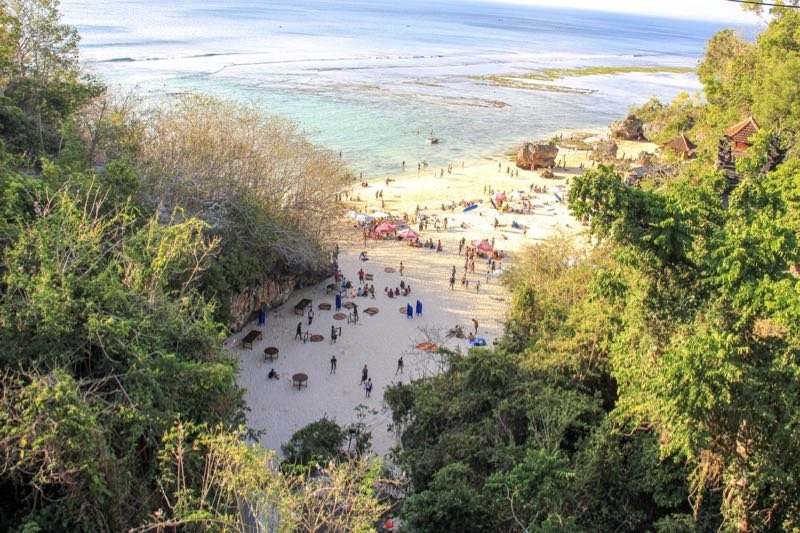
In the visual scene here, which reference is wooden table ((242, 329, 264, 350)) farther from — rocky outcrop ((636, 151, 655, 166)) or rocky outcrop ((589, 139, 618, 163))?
rocky outcrop ((589, 139, 618, 163))

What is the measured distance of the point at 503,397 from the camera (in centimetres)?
1216

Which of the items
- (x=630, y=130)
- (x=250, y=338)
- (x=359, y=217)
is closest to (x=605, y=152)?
(x=630, y=130)

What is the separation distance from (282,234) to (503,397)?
10.9m

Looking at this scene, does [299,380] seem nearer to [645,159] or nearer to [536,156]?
[536,156]

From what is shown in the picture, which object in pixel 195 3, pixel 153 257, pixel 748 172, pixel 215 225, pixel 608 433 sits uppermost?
pixel 195 3

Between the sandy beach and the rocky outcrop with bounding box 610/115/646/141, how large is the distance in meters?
18.6

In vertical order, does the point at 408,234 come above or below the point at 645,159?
below

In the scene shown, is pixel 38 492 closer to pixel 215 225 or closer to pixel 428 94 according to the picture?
pixel 215 225

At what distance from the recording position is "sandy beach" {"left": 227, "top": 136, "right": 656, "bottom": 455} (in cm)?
1669

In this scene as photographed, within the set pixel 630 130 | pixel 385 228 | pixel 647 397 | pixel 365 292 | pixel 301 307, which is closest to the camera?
pixel 647 397

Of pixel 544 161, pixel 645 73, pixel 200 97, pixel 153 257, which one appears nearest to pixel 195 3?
pixel 645 73

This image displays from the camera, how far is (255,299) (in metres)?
20.4

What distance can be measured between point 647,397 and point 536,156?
36.4 m

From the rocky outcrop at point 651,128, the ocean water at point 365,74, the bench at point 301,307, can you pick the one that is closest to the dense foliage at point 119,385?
the bench at point 301,307
